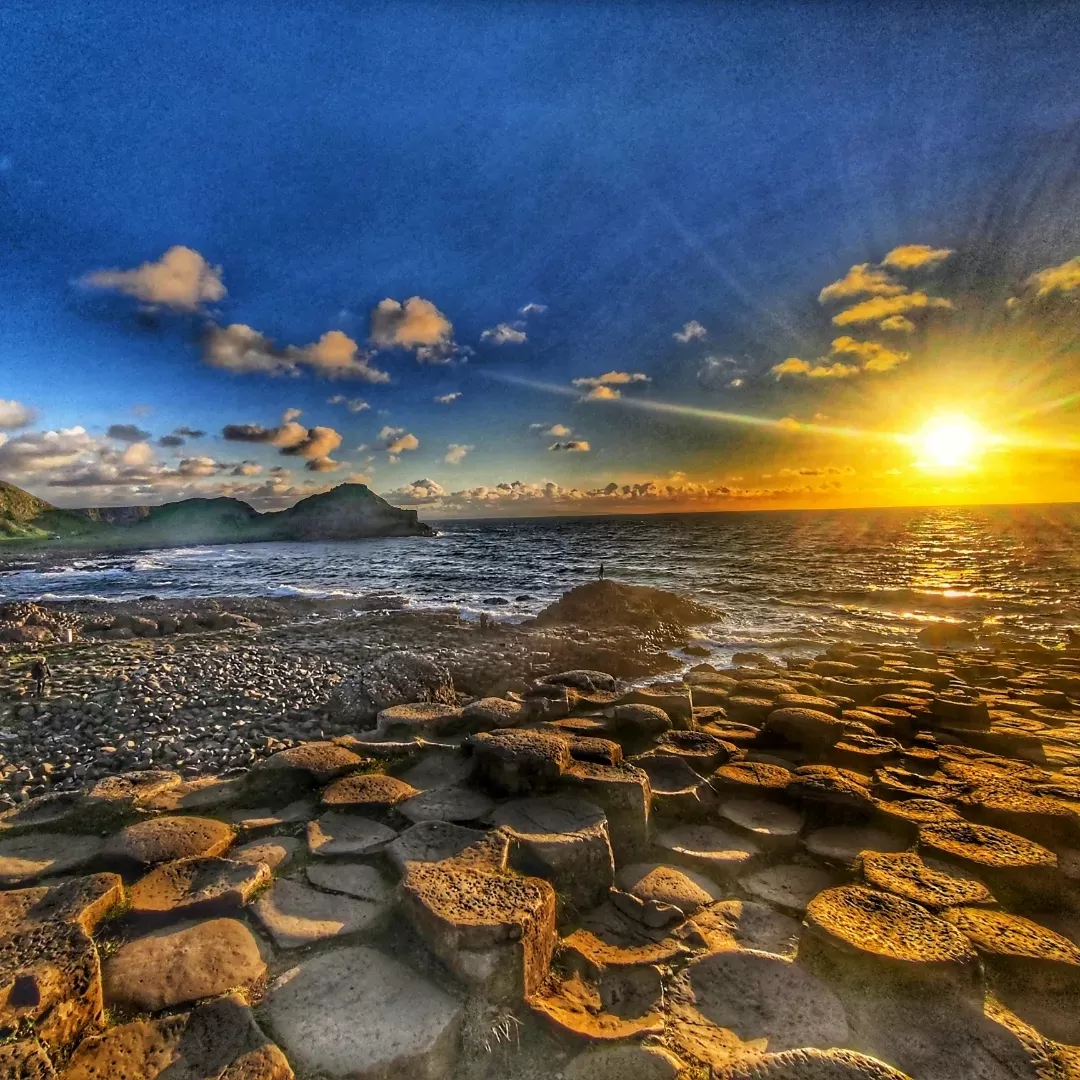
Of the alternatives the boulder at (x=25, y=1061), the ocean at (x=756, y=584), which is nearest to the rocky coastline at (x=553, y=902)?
the boulder at (x=25, y=1061)

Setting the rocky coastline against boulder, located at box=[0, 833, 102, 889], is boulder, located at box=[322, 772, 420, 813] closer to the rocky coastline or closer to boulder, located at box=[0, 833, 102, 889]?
the rocky coastline

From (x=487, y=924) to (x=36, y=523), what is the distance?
150176 mm

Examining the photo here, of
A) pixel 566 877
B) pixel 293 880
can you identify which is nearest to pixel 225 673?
pixel 293 880

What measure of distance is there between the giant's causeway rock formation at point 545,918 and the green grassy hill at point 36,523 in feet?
389

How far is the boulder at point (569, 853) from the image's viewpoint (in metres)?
3.52

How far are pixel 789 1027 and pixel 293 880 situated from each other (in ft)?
9.50

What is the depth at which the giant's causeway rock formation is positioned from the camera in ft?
7.74

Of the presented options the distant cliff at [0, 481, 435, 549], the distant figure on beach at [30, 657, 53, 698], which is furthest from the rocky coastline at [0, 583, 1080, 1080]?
the distant cliff at [0, 481, 435, 549]

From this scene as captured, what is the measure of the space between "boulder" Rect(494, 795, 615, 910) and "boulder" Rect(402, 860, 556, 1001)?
1.32 feet

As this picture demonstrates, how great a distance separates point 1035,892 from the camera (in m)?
3.67

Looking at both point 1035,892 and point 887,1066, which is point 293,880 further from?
point 1035,892

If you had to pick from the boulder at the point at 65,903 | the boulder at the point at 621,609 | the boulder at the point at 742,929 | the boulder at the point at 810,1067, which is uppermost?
the boulder at the point at 65,903

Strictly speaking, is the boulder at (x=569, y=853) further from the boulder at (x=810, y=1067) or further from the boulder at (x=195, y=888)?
the boulder at (x=195, y=888)

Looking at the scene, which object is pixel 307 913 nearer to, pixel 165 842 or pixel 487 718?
pixel 165 842
